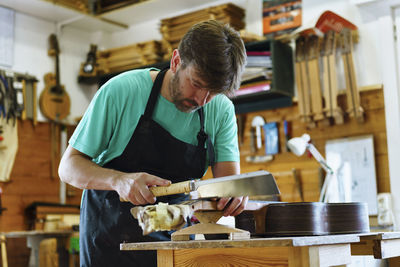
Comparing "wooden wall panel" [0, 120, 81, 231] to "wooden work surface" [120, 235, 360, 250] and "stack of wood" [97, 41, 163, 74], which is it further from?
"wooden work surface" [120, 235, 360, 250]

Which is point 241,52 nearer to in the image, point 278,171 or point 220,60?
point 220,60

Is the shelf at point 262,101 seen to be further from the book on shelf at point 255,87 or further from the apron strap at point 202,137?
the apron strap at point 202,137

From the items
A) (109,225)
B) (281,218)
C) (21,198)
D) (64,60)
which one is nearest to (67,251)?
(21,198)

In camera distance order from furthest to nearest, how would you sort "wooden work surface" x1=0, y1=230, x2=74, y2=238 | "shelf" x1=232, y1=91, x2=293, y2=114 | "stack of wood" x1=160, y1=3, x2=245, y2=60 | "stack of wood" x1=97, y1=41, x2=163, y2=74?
"stack of wood" x1=97, y1=41, x2=163, y2=74 → "stack of wood" x1=160, y1=3, x2=245, y2=60 → "wooden work surface" x1=0, y1=230, x2=74, y2=238 → "shelf" x1=232, y1=91, x2=293, y2=114

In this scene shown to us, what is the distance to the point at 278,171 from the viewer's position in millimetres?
4391

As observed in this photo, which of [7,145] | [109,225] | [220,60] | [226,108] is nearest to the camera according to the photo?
[220,60]

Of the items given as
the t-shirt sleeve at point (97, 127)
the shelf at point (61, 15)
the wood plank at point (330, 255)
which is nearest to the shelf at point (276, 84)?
the shelf at point (61, 15)

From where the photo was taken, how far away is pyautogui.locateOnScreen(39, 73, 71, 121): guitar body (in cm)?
536

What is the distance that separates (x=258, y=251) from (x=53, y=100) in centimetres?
433

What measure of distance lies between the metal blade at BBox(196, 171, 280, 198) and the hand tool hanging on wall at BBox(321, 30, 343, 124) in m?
2.61

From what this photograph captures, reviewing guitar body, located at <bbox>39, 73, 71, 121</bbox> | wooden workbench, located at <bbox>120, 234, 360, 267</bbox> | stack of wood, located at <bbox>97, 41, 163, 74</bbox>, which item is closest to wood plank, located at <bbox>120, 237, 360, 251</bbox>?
wooden workbench, located at <bbox>120, 234, 360, 267</bbox>

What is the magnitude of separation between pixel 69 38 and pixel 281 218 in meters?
4.45

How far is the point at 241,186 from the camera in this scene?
1.53 metres

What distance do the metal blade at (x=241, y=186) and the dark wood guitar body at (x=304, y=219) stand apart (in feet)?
1.03
